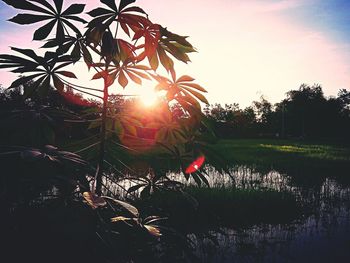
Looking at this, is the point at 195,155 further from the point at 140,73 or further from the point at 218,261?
the point at 218,261

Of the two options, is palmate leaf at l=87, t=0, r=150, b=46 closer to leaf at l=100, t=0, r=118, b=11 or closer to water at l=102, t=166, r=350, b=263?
Answer: leaf at l=100, t=0, r=118, b=11

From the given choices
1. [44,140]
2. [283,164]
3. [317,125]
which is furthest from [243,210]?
[317,125]

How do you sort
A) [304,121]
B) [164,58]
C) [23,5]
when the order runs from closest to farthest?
[23,5]
[164,58]
[304,121]

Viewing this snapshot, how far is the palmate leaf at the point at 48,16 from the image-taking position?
116 cm

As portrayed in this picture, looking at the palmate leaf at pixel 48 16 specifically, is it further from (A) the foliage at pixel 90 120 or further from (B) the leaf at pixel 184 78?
(B) the leaf at pixel 184 78

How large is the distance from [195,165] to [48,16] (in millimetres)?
1001

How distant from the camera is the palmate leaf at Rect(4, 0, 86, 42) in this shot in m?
1.16

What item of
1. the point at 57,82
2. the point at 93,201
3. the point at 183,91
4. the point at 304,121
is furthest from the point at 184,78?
the point at 304,121

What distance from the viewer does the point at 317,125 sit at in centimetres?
4809

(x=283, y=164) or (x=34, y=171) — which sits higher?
(x=34, y=171)

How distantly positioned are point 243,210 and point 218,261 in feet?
6.87

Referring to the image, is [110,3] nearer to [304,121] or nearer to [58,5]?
[58,5]

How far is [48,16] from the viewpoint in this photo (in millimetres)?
1238

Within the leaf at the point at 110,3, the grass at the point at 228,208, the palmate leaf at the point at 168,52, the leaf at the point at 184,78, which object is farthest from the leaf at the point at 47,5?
the grass at the point at 228,208
